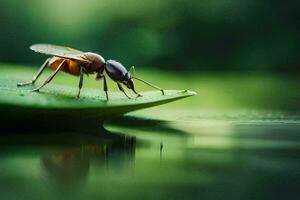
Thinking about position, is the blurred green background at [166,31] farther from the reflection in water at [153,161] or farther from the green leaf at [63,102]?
the green leaf at [63,102]

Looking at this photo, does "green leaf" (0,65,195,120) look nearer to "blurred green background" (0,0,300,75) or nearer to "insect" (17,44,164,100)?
"insect" (17,44,164,100)

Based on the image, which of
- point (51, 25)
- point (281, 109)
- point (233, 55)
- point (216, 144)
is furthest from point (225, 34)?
point (216, 144)

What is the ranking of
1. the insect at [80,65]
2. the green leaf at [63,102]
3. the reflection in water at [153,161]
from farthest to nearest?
the insect at [80,65], the green leaf at [63,102], the reflection in water at [153,161]

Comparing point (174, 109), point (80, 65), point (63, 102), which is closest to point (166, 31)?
point (174, 109)

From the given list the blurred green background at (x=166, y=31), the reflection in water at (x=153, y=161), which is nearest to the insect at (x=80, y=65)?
the reflection in water at (x=153, y=161)

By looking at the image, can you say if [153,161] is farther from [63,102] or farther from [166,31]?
[166,31]

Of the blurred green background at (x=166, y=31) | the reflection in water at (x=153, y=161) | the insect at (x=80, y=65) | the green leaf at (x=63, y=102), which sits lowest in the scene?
the reflection in water at (x=153, y=161)

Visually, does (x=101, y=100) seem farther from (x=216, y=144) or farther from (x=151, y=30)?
(x=151, y=30)
